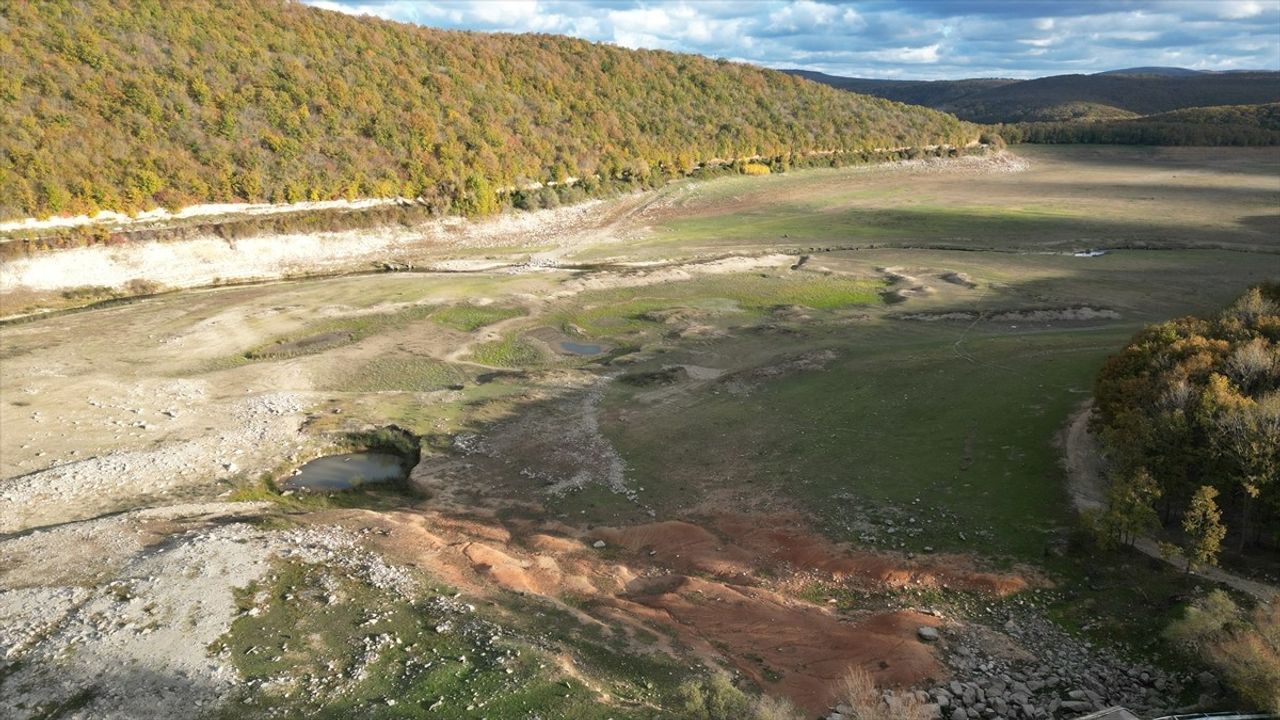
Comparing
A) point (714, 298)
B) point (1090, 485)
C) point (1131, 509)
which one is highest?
point (714, 298)

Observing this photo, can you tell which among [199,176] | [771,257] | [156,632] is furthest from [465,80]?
[156,632]

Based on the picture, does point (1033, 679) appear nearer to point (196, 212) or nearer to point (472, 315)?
point (472, 315)

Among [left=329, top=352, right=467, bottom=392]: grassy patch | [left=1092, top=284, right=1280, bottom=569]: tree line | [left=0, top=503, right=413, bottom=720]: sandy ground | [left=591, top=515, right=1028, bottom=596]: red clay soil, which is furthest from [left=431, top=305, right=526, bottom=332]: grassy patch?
[left=1092, top=284, right=1280, bottom=569]: tree line

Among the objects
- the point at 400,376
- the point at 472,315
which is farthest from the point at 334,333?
the point at 400,376

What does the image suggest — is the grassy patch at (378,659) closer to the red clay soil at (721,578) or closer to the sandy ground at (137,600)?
the sandy ground at (137,600)

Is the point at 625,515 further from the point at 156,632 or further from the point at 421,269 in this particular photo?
the point at 421,269

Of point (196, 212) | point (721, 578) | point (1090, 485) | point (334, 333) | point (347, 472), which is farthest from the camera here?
point (196, 212)

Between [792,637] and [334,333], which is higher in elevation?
[334,333]
